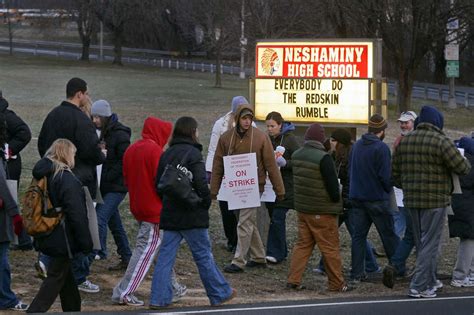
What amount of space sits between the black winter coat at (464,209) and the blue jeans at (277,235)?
210 centimetres

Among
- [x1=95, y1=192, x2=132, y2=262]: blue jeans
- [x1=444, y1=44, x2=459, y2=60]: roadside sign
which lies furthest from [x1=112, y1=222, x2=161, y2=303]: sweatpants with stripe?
[x1=444, y1=44, x2=459, y2=60]: roadside sign

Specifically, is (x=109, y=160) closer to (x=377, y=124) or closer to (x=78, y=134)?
(x=78, y=134)

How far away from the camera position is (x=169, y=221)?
985cm

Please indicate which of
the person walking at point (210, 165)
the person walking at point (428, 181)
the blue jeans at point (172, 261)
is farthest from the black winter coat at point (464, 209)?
the blue jeans at point (172, 261)

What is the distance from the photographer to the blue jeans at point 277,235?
12.7 meters

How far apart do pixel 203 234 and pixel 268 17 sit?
152ft

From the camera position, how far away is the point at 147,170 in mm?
10359

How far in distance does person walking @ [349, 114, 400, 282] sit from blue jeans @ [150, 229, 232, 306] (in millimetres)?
2435

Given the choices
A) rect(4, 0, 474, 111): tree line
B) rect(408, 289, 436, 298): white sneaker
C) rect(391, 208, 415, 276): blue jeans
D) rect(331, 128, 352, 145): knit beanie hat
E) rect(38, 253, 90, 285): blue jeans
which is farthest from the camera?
rect(4, 0, 474, 111): tree line

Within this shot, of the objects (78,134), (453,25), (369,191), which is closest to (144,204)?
(78,134)

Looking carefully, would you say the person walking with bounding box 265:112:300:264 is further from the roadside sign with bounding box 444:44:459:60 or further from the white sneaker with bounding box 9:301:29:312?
the roadside sign with bounding box 444:44:459:60

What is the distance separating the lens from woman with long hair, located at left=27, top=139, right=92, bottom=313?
9055 mm

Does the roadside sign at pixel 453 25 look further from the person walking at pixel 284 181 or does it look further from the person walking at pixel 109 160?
the person walking at pixel 109 160

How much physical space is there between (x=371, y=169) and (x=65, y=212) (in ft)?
12.7
